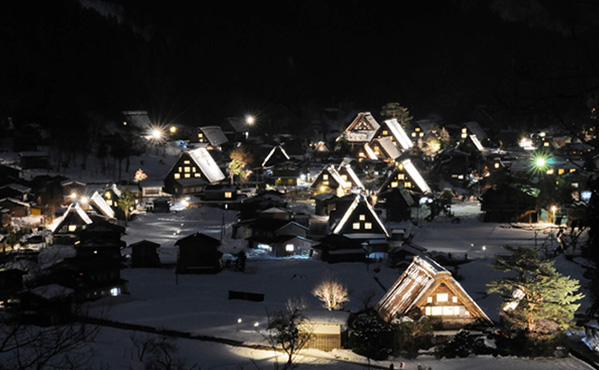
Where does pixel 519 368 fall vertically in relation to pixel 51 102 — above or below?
below

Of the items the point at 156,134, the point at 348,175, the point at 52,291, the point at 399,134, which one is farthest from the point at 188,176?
the point at 52,291

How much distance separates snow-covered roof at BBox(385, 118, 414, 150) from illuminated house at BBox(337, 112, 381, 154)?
4.00ft

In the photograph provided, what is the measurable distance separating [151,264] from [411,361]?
12.4 metres

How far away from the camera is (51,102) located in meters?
43.5

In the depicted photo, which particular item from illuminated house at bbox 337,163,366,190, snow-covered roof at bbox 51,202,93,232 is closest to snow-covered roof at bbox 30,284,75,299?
snow-covered roof at bbox 51,202,93,232

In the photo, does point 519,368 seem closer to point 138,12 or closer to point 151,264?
point 151,264

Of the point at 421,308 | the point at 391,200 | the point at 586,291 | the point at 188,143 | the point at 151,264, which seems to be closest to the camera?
the point at 421,308

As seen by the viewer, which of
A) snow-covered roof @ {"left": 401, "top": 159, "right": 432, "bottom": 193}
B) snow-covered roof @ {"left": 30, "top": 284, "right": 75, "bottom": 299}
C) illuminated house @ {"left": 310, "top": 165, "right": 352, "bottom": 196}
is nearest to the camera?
snow-covered roof @ {"left": 30, "top": 284, "right": 75, "bottom": 299}

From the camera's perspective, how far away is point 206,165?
37.9m

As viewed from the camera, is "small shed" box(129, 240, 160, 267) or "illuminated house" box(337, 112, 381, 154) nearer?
"small shed" box(129, 240, 160, 267)

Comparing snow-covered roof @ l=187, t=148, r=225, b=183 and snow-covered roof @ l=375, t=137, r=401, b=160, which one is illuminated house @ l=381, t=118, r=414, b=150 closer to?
snow-covered roof @ l=375, t=137, r=401, b=160

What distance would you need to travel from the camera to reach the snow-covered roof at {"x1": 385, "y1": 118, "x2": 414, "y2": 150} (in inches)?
1797

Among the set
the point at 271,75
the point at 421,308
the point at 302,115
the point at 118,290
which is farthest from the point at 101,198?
the point at 271,75

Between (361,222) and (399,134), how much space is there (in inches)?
841
